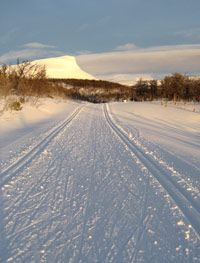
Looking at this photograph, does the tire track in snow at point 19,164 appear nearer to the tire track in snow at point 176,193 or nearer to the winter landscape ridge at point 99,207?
the winter landscape ridge at point 99,207

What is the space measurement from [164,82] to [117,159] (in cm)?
6444

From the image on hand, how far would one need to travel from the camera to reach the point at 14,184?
454 centimetres

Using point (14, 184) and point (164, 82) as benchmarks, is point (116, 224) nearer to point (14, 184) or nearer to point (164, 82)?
point (14, 184)

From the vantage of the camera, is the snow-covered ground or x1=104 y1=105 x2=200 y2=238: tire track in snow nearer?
the snow-covered ground

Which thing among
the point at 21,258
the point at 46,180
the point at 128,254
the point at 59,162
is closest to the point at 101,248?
the point at 128,254

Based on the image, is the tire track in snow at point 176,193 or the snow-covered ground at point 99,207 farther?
the tire track in snow at point 176,193

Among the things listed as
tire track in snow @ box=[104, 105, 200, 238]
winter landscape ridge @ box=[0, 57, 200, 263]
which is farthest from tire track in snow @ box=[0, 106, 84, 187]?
tire track in snow @ box=[104, 105, 200, 238]

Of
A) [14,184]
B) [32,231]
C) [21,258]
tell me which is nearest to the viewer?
[21,258]

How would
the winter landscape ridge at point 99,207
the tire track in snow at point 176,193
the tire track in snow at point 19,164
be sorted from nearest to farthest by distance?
the winter landscape ridge at point 99,207
the tire track in snow at point 176,193
the tire track in snow at point 19,164

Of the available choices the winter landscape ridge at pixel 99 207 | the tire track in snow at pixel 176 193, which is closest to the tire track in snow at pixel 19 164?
the winter landscape ridge at pixel 99 207

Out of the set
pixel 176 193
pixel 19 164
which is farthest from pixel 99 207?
pixel 19 164

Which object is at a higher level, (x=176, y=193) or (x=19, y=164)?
(x=19, y=164)

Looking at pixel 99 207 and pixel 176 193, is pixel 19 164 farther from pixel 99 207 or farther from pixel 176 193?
pixel 176 193

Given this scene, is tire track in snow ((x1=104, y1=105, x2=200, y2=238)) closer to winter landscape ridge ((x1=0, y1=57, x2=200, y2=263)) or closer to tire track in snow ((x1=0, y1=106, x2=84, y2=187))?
winter landscape ridge ((x1=0, y1=57, x2=200, y2=263))
